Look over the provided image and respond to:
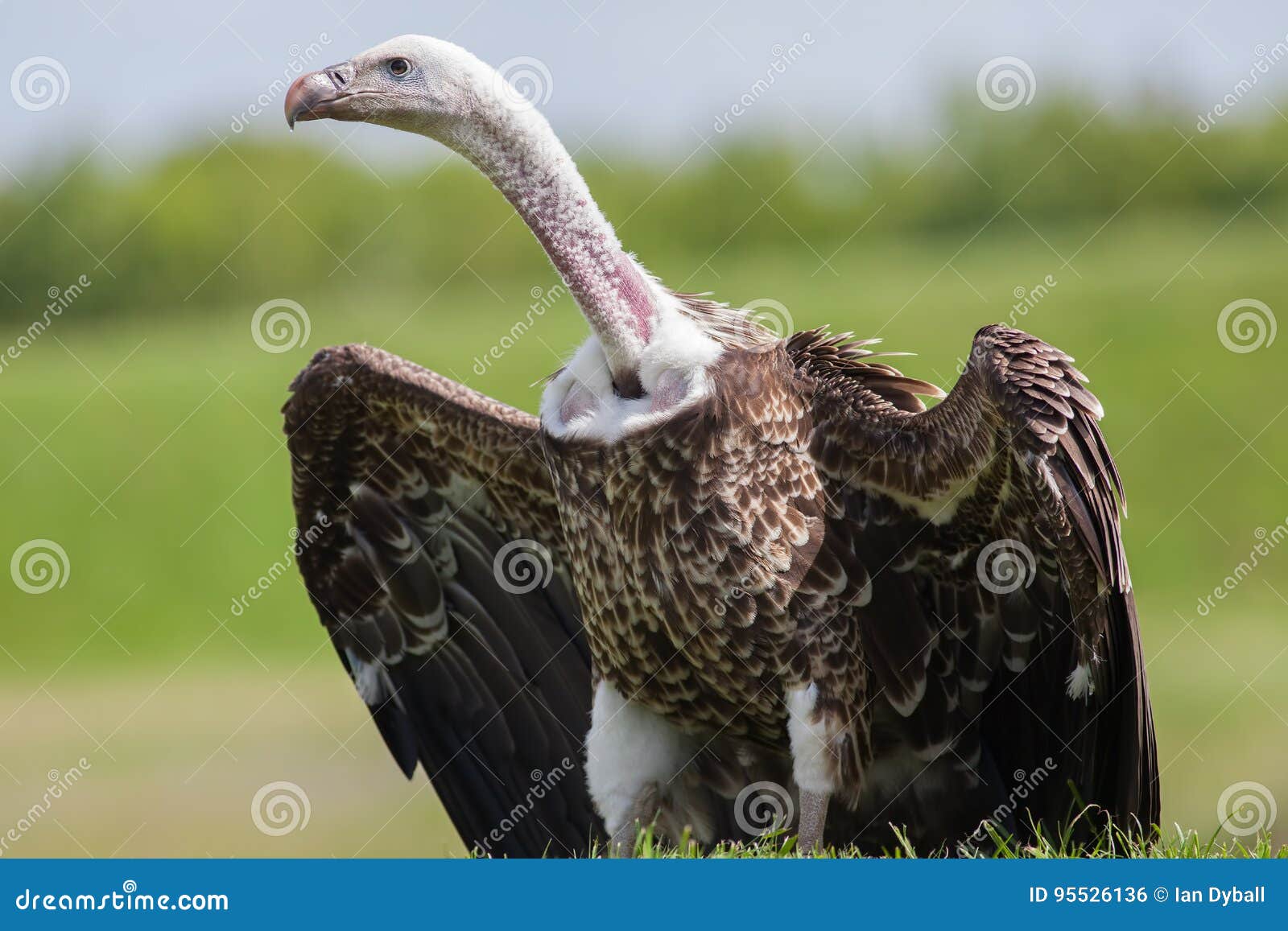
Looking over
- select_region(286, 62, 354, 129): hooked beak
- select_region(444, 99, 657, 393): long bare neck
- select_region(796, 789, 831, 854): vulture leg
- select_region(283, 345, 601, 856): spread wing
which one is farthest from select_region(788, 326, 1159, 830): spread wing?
select_region(286, 62, 354, 129): hooked beak

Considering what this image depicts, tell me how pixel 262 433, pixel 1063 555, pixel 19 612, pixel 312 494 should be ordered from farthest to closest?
pixel 262 433, pixel 19 612, pixel 312 494, pixel 1063 555

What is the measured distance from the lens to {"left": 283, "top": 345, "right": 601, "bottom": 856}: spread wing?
639 cm

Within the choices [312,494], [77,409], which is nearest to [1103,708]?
[312,494]

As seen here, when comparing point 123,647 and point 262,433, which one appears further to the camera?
point 262,433

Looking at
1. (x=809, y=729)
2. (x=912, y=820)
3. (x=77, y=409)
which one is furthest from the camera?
(x=77, y=409)

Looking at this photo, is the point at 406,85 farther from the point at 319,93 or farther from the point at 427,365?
the point at 427,365

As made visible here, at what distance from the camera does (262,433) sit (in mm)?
36031

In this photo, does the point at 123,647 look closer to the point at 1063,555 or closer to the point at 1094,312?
the point at 1094,312

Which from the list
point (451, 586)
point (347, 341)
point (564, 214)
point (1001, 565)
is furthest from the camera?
point (347, 341)

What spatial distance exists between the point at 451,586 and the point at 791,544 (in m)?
2.17

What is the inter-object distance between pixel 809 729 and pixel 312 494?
106 inches

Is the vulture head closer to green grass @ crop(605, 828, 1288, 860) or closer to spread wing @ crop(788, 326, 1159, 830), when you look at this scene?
spread wing @ crop(788, 326, 1159, 830)

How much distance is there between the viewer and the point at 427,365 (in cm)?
3478

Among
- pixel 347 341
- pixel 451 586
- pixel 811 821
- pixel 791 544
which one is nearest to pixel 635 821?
pixel 811 821
